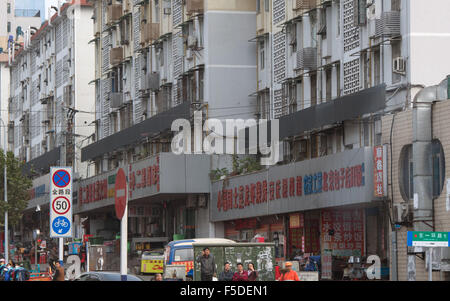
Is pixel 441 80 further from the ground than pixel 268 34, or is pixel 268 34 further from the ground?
pixel 268 34

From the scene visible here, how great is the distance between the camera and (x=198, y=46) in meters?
53.2

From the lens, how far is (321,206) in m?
38.8

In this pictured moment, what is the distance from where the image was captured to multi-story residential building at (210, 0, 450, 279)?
116 ft

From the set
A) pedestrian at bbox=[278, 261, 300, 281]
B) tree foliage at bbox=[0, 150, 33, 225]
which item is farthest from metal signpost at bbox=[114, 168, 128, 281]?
tree foliage at bbox=[0, 150, 33, 225]

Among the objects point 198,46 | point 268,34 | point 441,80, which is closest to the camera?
point 441,80

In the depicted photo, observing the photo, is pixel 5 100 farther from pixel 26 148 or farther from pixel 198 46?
pixel 198 46

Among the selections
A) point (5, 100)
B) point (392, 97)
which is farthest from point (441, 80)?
point (5, 100)

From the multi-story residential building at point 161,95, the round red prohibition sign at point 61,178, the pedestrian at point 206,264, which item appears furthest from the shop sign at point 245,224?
the round red prohibition sign at point 61,178

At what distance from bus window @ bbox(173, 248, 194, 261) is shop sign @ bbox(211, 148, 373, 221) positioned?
489cm

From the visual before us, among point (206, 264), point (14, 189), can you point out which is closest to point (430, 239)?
point (206, 264)

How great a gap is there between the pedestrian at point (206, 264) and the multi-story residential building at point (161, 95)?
74.0 ft

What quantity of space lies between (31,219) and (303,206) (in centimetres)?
5419

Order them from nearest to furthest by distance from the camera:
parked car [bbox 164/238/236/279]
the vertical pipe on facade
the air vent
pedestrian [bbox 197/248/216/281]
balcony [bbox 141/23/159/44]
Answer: pedestrian [bbox 197/248/216/281], the vertical pipe on facade, the air vent, parked car [bbox 164/238/236/279], balcony [bbox 141/23/159/44]

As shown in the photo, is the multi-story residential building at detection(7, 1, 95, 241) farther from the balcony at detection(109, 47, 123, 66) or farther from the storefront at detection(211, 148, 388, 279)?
the storefront at detection(211, 148, 388, 279)
